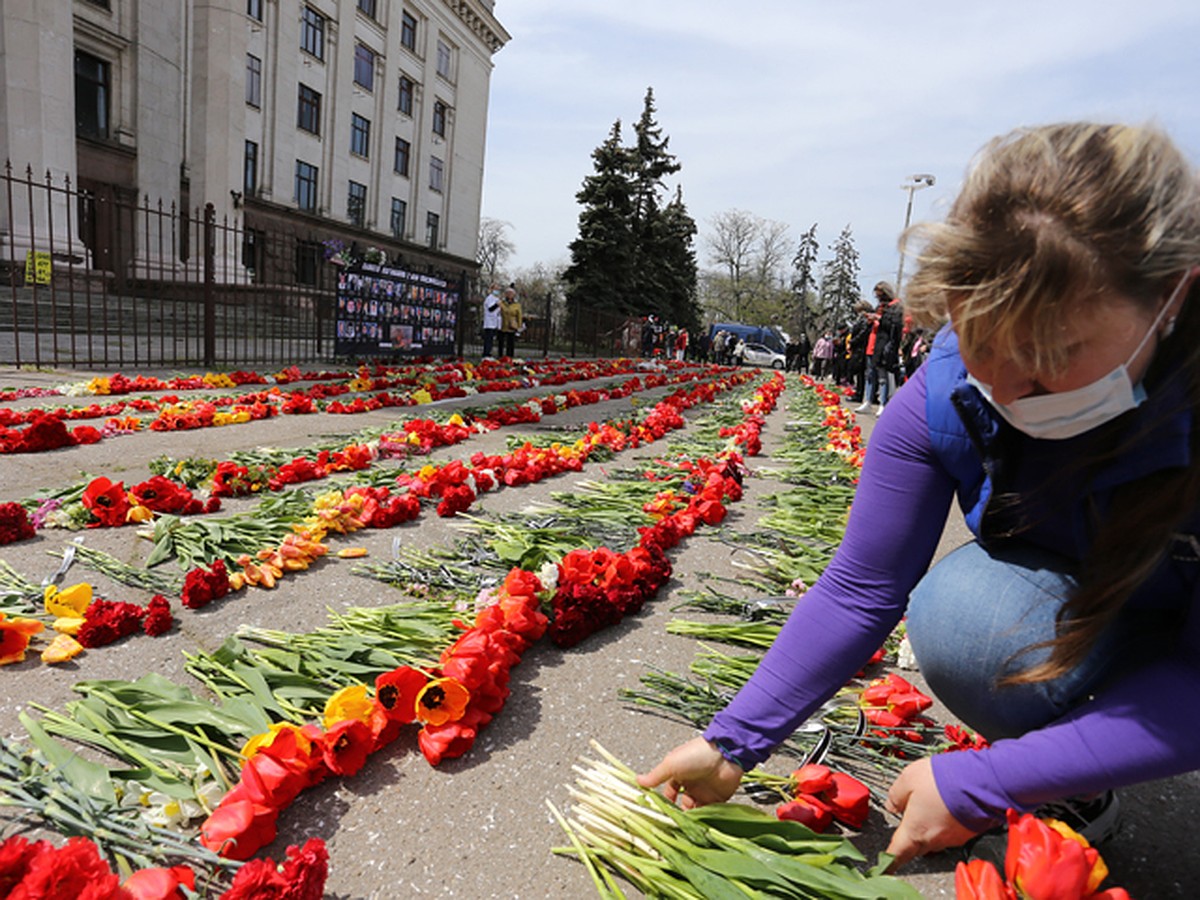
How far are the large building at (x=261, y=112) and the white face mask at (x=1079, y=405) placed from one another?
10.0 m

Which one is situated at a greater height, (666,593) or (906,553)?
(906,553)

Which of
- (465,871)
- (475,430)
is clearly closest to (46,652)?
(465,871)

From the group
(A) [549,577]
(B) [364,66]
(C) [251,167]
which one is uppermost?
(B) [364,66]

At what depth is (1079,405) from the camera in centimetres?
110

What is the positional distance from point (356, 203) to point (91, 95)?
1263cm

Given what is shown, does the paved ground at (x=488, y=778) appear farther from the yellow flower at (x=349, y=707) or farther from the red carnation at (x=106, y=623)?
the yellow flower at (x=349, y=707)

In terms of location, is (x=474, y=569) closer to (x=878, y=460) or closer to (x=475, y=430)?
(x=878, y=460)

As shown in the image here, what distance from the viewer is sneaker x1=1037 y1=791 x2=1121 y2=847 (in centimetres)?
142

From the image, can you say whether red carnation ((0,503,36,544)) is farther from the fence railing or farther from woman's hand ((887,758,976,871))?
the fence railing

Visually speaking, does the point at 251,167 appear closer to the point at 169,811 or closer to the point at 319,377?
the point at 319,377

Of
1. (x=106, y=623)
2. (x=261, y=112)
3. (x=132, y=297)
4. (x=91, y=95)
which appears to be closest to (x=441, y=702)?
(x=106, y=623)

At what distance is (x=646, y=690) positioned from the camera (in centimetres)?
210

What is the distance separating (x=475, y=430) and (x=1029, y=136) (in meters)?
5.50

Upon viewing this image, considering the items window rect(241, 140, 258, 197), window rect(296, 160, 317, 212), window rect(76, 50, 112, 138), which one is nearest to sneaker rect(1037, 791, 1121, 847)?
window rect(76, 50, 112, 138)
